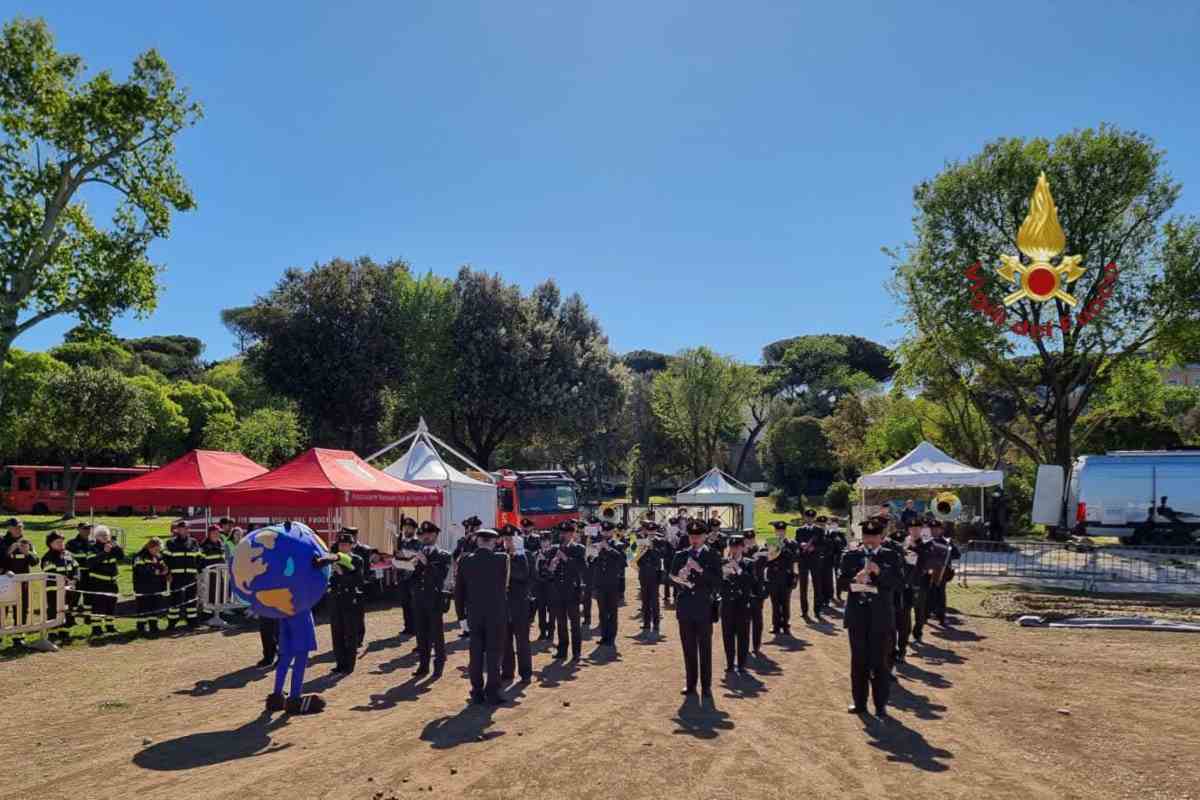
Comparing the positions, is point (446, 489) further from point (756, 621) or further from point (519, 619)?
point (756, 621)

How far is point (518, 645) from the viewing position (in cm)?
1191

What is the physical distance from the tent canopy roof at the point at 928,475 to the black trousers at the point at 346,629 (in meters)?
19.1

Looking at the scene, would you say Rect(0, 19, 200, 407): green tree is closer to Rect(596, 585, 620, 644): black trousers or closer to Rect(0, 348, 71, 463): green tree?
Rect(596, 585, 620, 644): black trousers

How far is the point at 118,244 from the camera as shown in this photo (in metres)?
22.9

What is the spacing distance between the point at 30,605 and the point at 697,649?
10326 mm

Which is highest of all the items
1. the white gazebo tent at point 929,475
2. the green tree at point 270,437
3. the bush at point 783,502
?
the green tree at point 270,437

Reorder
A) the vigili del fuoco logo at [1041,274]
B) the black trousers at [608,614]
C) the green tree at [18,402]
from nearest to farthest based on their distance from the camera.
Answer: the black trousers at [608,614] < the vigili del fuoco logo at [1041,274] < the green tree at [18,402]

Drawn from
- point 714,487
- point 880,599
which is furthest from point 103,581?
point 714,487

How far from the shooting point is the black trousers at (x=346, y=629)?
40.0 ft

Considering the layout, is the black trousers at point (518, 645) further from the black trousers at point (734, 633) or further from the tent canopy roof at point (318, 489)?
the tent canopy roof at point (318, 489)

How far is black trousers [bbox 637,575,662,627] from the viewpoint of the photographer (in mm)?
15711

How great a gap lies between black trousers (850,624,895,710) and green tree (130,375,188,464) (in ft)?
200

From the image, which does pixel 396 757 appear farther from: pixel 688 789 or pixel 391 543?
pixel 391 543

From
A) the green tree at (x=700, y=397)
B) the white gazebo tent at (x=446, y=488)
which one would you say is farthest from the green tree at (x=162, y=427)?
the white gazebo tent at (x=446, y=488)
